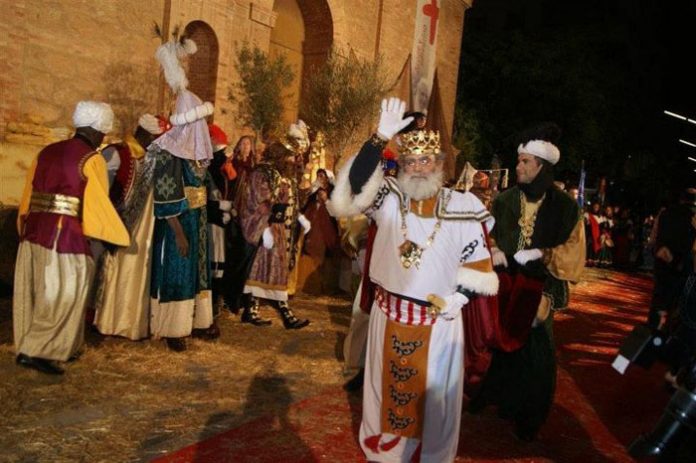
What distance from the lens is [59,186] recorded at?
4688mm

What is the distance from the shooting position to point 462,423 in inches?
187

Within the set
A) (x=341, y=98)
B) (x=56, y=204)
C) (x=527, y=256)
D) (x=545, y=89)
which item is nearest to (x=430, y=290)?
(x=527, y=256)

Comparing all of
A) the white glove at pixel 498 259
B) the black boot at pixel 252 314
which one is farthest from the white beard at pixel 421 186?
the black boot at pixel 252 314

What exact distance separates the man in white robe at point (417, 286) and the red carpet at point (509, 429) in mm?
612

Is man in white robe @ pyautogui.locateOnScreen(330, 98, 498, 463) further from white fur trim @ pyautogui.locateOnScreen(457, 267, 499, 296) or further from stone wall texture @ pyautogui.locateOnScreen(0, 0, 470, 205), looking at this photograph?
stone wall texture @ pyautogui.locateOnScreen(0, 0, 470, 205)

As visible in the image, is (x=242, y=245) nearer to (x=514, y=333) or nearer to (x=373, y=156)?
(x=514, y=333)

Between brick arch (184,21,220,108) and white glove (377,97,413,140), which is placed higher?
brick arch (184,21,220,108)

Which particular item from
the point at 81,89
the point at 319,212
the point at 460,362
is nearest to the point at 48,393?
the point at 460,362

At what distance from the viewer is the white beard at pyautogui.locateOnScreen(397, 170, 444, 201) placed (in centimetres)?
342

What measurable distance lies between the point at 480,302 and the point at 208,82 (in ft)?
36.8

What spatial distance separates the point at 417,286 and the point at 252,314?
4.05m

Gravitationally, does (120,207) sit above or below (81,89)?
below

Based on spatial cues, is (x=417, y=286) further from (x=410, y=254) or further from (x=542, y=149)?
(x=542, y=149)

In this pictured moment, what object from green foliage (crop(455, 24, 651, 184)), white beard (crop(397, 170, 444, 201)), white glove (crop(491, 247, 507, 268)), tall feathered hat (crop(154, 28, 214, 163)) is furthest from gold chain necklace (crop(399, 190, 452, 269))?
green foliage (crop(455, 24, 651, 184))
